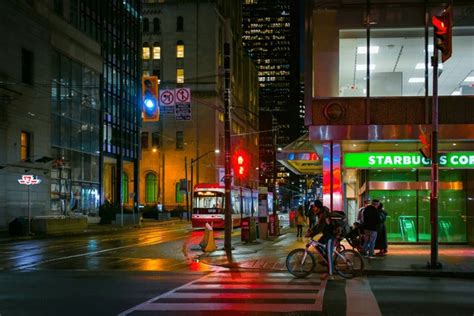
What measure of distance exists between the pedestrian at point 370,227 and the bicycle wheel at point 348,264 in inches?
141

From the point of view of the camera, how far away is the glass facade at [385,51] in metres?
21.5

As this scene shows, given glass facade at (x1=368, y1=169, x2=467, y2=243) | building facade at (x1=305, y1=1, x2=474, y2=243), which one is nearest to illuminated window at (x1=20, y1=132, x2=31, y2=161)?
building facade at (x1=305, y1=1, x2=474, y2=243)

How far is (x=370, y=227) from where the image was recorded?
18.5m

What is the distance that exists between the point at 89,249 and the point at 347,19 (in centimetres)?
1392

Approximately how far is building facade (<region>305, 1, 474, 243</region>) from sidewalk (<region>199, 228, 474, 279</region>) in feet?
9.78

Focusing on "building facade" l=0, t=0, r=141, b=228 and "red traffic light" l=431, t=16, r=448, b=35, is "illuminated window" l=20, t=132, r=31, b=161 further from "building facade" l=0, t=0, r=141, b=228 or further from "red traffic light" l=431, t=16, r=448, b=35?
"red traffic light" l=431, t=16, r=448, b=35

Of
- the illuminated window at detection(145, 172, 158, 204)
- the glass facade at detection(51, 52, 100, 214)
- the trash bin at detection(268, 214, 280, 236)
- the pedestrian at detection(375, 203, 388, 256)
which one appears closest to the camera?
the pedestrian at detection(375, 203, 388, 256)

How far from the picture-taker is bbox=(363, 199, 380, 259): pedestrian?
60.3ft

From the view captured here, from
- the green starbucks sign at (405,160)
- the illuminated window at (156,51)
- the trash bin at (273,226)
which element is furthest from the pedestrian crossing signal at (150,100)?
the illuminated window at (156,51)

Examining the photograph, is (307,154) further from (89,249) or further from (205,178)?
(205,178)

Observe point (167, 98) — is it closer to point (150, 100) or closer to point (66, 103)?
point (150, 100)

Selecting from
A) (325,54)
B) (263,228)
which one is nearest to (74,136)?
(263,228)

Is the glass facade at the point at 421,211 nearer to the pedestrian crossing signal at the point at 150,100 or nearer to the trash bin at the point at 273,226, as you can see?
the pedestrian crossing signal at the point at 150,100

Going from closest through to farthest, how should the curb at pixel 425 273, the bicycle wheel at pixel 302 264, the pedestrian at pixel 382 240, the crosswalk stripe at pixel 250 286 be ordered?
the crosswalk stripe at pixel 250 286, the bicycle wheel at pixel 302 264, the curb at pixel 425 273, the pedestrian at pixel 382 240
